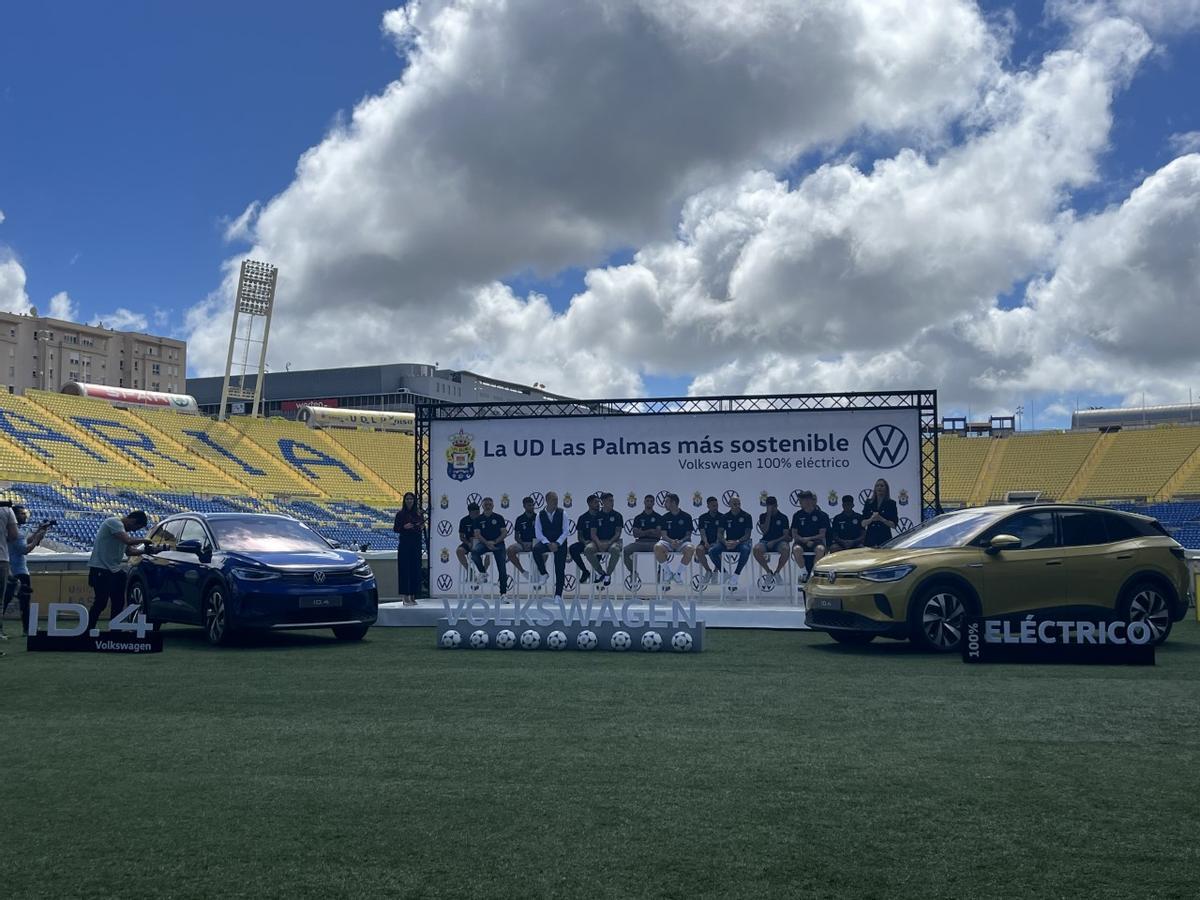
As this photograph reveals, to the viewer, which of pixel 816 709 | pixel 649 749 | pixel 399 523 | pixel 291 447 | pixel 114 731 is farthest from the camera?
pixel 291 447

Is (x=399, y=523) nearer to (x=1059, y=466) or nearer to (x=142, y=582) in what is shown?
(x=142, y=582)

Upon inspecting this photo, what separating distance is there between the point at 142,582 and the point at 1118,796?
12.7 m

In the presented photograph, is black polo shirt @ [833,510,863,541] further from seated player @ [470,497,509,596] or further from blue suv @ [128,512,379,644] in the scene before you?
blue suv @ [128,512,379,644]

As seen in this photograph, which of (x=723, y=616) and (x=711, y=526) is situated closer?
(x=723, y=616)

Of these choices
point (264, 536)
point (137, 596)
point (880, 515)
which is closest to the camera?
→ point (264, 536)

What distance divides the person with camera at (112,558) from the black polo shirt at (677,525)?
30.2 feet

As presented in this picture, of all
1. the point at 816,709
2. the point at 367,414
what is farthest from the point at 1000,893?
the point at 367,414

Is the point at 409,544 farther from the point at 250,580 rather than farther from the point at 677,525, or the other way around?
the point at 250,580

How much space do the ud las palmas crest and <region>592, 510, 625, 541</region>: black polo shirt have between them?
2554 mm

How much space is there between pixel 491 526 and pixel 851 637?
884 centimetres

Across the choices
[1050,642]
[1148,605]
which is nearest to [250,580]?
[1050,642]

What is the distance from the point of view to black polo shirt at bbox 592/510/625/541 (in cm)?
2112

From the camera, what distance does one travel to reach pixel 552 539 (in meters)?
21.3

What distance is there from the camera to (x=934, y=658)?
12.2m
